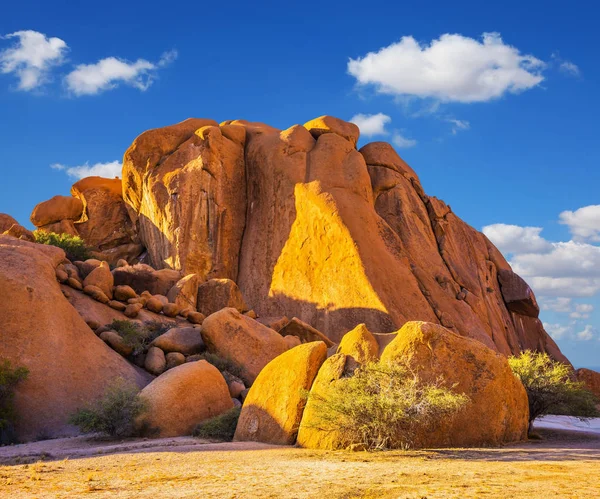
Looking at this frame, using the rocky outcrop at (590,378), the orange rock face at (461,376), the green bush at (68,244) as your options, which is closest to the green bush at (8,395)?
the orange rock face at (461,376)

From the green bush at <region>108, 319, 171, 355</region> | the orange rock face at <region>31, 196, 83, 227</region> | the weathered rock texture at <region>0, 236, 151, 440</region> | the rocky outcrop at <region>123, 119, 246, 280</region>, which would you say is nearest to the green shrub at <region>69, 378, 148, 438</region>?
the weathered rock texture at <region>0, 236, 151, 440</region>

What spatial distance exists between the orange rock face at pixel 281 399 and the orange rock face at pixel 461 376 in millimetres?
1666

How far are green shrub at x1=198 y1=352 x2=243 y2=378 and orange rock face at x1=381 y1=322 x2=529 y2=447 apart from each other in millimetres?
8318

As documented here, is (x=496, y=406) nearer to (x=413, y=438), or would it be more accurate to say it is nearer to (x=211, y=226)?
(x=413, y=438)

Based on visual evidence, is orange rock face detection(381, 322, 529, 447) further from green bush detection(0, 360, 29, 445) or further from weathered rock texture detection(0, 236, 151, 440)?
green bush detection(0, 360, 29, 445)

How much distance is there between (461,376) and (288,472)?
4.81m

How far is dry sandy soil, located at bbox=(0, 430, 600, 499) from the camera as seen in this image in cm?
769

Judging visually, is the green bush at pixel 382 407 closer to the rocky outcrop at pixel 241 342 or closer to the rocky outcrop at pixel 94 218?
the rocky outcrop at pixel 241 342

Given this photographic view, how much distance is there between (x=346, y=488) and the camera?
7832 mm

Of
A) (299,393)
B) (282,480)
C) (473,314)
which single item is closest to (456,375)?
(299,393)

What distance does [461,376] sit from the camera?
12.6 meters

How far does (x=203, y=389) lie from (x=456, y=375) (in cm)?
615

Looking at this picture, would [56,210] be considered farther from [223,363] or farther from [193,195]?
[223,363]

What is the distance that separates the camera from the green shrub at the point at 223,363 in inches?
776
